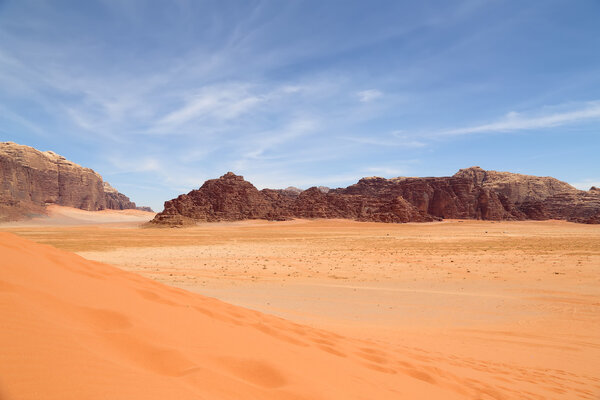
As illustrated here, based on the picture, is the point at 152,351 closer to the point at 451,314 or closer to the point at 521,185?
the point at 451,314

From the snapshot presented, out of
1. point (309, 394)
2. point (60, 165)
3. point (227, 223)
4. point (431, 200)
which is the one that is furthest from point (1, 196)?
point (431, 200)

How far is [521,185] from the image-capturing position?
125 meters

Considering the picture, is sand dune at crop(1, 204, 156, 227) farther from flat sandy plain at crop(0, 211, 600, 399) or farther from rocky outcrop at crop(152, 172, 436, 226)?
flat sandy plain at crop(0, 211, 600, 399)

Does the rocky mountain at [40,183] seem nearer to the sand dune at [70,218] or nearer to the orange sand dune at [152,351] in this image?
the sand dune at [70,218]

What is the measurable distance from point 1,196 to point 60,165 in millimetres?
32825

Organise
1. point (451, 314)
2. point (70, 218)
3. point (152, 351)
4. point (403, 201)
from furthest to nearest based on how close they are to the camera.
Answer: point (70, 218), point (403, 201), point (451, 314), point (152, 351)

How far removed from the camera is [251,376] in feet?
8.95

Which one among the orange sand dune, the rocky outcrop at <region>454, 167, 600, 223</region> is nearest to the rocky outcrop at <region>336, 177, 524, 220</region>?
the rocky outcrop at <region>454, 167, 600, 223</region>

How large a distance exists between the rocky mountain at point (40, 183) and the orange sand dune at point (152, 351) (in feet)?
290

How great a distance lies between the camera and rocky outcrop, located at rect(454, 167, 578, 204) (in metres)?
124

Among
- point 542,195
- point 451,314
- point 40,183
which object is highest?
point 40,183

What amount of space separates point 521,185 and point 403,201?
Result: 211 ft

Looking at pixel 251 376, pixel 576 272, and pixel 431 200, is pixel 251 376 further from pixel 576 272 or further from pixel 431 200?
pixel 431 200

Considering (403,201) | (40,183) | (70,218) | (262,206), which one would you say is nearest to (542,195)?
(403,201)
